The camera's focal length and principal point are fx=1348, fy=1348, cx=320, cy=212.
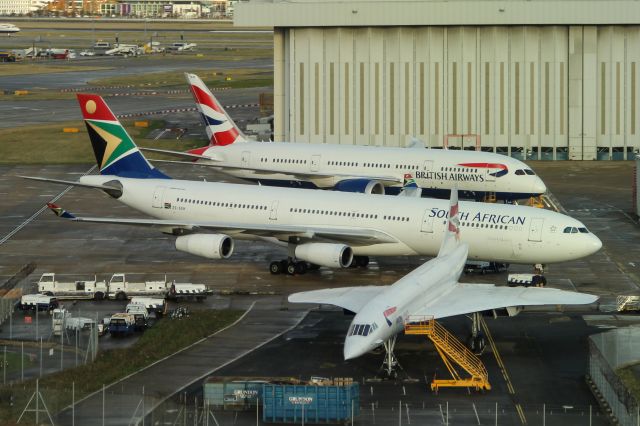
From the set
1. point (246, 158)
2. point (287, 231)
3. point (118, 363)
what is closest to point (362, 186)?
point (246, 158)

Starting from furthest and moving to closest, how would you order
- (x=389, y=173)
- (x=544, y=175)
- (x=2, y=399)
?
(x=544, y=175)
(x=389, y=173)
(x=2, y=399)

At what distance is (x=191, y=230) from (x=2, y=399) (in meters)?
24.8

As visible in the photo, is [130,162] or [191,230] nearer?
[191,230]

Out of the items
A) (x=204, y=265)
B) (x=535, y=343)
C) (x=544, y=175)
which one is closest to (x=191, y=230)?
(x=204, y=265)

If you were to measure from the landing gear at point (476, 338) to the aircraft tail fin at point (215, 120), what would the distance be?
46.3 m

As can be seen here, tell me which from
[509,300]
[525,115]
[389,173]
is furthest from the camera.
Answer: [525,115]

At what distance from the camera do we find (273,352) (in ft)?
197

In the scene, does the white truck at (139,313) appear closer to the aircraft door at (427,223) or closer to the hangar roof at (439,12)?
the aircraft door at (427,223)

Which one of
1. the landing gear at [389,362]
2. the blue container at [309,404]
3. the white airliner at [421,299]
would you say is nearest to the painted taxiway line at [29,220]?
the white airliner at [421,299]

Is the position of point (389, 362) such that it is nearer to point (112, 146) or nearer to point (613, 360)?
point (613, 360)

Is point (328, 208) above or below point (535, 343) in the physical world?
above

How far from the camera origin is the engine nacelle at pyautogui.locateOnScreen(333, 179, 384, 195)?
92.0 metres

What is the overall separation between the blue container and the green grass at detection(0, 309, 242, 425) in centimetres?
640

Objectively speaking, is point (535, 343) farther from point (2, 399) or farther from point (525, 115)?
point (525, 115)
